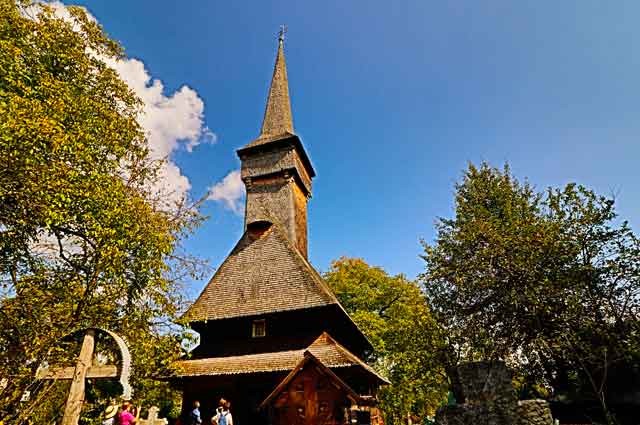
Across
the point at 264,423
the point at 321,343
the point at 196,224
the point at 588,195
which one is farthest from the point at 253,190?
the point at 588,195

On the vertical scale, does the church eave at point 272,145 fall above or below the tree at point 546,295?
above

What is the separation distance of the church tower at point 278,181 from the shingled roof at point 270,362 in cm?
580

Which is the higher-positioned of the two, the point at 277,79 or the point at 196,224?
the point at 277,79

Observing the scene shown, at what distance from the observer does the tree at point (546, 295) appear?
41.5 ft

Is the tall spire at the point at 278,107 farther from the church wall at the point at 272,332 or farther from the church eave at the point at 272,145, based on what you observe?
the church wall at the point at 272,332

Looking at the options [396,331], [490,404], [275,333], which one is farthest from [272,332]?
[396,331]

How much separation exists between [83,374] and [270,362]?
25.6ft

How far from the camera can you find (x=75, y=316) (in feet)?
28.8

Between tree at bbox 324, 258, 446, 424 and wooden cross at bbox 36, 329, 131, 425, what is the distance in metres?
15.2

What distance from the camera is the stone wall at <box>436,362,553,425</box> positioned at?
18.3 ft

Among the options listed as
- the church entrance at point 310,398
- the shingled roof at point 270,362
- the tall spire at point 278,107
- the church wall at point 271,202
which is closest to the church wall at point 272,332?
the shingled roof at point 270,362

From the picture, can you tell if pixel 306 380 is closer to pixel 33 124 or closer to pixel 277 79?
pixel 33 124

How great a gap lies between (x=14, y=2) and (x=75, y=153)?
4.66m

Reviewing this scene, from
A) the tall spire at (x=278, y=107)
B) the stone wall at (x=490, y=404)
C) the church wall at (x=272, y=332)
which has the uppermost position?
the tall spire at (x=278, y=107)
